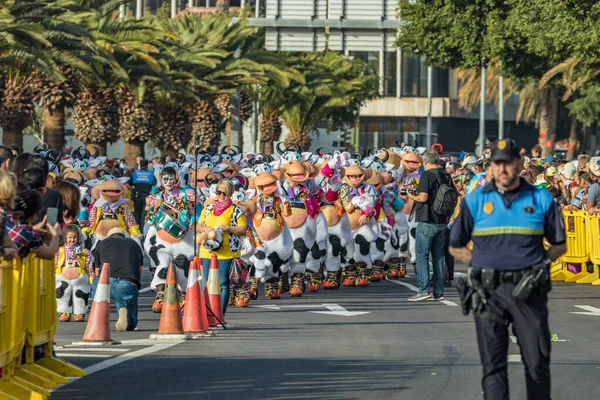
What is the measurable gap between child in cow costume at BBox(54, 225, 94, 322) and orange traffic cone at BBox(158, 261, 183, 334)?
2.19 meters

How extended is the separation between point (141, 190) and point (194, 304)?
57.4 ft

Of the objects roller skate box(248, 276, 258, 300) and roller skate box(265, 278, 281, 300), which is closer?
roller skate box(248, 276, 258, 300)

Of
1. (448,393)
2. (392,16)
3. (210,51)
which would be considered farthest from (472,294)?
(210,51)

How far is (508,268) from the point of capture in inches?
355

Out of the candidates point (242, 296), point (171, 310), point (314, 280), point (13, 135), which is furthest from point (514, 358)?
point (13, 135)

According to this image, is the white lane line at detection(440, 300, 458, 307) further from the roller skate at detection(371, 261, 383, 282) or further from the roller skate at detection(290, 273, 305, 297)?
the roller skate at detection(371, 261, 383, 282)

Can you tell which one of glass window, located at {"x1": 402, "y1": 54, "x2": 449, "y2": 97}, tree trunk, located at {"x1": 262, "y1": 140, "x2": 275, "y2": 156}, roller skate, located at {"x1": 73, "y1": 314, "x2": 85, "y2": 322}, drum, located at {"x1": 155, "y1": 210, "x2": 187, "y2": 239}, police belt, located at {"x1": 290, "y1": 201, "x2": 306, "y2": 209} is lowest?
roller skate, located at {"x1": 73, "y1": 314, "x2": 85, "y2": 322}

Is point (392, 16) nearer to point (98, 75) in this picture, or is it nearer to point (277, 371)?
point (98, 75)

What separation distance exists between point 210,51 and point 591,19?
17317mm

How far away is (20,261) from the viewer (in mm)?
9922

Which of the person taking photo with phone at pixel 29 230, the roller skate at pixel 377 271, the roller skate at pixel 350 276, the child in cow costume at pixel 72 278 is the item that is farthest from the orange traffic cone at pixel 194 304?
the roller skate at pixel 377 271

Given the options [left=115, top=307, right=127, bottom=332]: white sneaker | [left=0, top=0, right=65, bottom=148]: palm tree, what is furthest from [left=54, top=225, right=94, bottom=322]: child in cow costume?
[left=0, top=0, right=65, bottom=148]: palm tree

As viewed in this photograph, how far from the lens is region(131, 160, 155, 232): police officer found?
3231 cm

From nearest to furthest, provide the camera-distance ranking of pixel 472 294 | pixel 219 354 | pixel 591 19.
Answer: pixel 472 294, pixel 219 354, pixel 591 19
